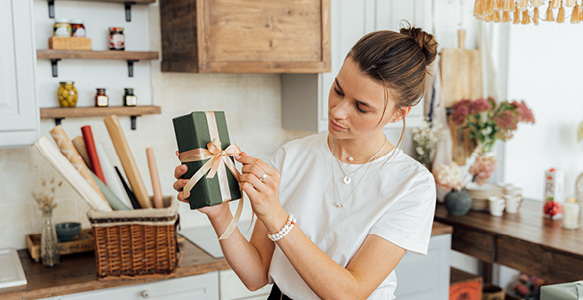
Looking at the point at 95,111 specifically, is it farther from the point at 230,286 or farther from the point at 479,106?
the point at 479,106

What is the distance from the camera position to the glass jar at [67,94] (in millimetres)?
2404

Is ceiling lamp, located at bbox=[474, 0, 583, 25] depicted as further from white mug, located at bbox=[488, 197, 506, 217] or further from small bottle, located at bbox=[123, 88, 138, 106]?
white mug, located at bbox=[488, 197, 506, 217]

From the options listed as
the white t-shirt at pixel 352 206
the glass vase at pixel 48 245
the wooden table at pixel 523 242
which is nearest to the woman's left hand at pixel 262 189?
the white t-shirt at pixel 352 206

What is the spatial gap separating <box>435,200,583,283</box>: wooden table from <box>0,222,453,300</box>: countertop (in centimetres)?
136

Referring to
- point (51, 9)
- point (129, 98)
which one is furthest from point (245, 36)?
point (51, 9)

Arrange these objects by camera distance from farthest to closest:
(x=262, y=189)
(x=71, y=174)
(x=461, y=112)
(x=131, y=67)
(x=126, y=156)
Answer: (x=461, y=112) → (x=131, y=67) → (x=126, y=156) → (x=71, y=174) → (x=262, y=189)

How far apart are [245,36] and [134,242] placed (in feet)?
3.18

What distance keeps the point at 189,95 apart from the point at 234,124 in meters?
0.28

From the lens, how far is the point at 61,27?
236 centimetres

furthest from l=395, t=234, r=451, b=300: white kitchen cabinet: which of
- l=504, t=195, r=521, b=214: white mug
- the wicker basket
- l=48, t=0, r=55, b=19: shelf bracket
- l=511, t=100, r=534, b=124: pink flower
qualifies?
l=48, t=0, r=55, b=19: shelf bracket

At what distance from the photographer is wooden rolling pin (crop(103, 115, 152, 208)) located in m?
2.21

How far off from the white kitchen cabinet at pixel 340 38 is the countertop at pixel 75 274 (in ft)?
2.78

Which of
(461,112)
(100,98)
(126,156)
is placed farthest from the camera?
(461,112)

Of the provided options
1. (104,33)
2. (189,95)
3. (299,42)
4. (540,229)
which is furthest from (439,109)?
(104,33)
